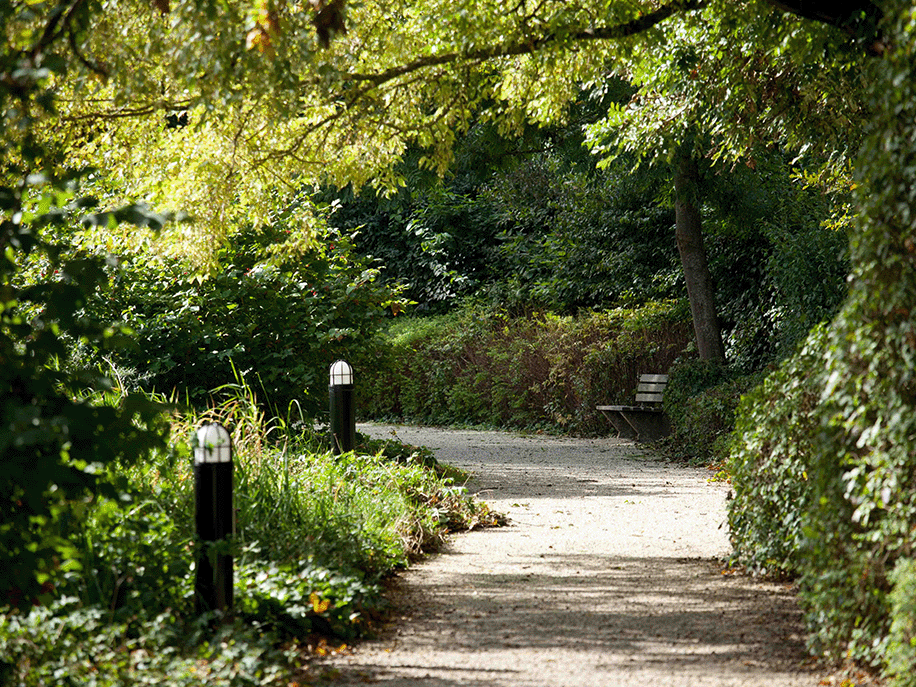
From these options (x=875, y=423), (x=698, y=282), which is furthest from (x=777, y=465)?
(x=698, y=282)

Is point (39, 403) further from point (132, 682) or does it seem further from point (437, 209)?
point (437, 209)

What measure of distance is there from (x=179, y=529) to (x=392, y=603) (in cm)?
124

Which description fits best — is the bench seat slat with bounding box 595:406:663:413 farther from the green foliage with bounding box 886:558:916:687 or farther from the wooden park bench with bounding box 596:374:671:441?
the green foliage with bounding box 886:558:916:687

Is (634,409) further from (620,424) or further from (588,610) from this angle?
(588,610)

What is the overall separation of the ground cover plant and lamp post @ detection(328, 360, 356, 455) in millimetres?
1116

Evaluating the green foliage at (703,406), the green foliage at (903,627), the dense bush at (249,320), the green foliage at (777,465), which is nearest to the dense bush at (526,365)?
the green foliage at (703,406)

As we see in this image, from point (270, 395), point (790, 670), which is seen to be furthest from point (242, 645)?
point (270, 395)

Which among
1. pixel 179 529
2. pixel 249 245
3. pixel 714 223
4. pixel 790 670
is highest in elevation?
pixel 714 223

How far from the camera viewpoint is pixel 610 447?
1480 centimetres

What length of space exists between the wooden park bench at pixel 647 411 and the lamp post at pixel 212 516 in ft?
35.5

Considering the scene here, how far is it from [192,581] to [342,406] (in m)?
3.89

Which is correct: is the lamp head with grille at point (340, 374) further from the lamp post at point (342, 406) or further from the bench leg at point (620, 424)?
the bench leg at point (620, 424)

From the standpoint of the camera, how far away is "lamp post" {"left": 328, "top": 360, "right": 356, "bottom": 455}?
28.0 feet

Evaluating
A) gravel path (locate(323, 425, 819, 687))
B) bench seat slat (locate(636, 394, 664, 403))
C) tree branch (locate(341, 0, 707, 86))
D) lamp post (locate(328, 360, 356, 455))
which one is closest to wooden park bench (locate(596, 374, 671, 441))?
bench seat slat (locate(636, 394, 664, 403))
